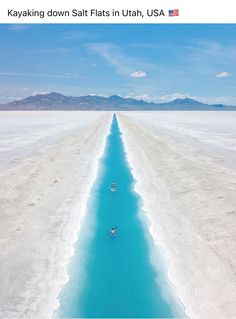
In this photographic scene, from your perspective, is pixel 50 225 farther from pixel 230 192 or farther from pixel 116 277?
pixel 230 192

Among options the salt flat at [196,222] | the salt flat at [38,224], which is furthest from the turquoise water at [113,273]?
the salt flat at [196,222]

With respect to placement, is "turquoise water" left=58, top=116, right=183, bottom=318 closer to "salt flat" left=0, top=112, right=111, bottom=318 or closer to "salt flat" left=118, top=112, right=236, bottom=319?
"salt flat" left=0, top=112, right=111, bottom=318

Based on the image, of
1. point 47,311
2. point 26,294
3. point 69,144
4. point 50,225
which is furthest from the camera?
point 69,144

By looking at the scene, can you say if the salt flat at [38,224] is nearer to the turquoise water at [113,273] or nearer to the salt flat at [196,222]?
the turquoise water at [113,273]

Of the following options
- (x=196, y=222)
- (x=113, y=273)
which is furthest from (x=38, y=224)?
(x=196, y=222)

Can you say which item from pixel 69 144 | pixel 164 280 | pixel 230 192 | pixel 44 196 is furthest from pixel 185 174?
pixel 69 144

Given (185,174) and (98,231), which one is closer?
(98,231)

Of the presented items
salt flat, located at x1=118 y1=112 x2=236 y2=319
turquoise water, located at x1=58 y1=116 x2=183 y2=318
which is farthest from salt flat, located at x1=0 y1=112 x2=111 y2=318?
salt flat, located at x1=118 y1=112 x2=236 y2=319

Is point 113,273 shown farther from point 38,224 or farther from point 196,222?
point 196,222
